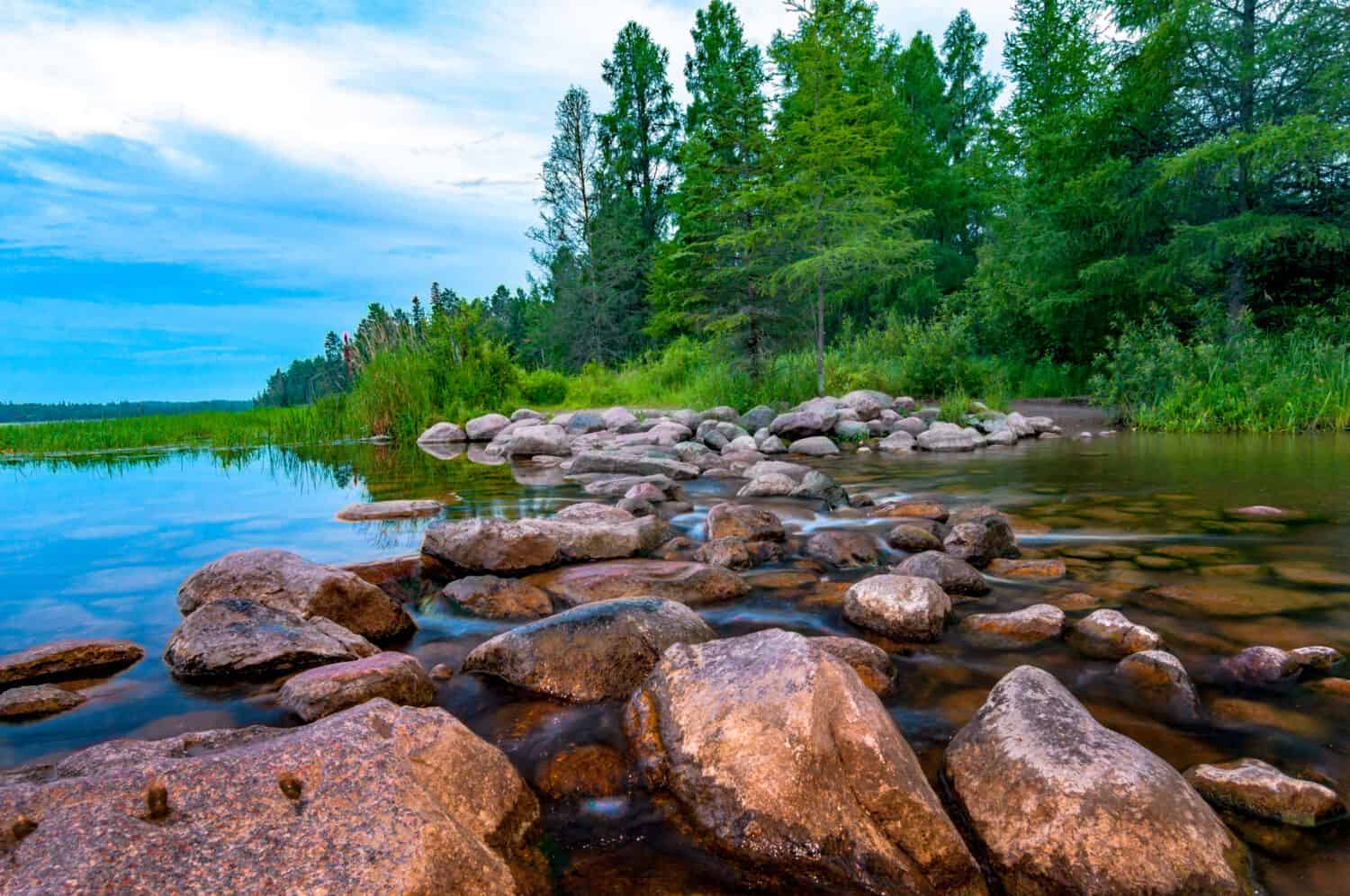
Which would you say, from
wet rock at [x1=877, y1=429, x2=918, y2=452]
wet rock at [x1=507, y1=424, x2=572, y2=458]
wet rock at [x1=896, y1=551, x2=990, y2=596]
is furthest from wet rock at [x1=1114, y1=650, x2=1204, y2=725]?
wet rock at [x1=507, y1=424, x2=572, y2=458]

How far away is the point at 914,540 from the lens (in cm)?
459

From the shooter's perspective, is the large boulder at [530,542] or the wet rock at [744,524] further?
the wet rock at [744,524]

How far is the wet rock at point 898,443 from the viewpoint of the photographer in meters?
11.2

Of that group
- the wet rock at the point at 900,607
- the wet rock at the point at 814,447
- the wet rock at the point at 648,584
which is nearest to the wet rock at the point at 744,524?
the wet rock at the point at 648,584

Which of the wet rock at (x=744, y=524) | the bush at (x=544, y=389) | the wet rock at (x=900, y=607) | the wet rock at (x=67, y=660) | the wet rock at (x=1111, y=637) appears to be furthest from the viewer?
the bush at (x=544, y=389)

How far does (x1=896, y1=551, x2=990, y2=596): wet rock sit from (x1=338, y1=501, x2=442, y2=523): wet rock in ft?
14.2

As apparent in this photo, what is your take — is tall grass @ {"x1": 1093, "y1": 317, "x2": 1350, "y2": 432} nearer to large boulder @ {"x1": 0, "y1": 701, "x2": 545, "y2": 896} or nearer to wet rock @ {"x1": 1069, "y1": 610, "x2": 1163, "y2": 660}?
wet rock @ {"x1": 1069, "y1": 610, "x2": 1163, "y2": 660}

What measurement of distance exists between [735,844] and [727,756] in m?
0.22

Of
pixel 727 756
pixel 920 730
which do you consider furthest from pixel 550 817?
pixel 920 730

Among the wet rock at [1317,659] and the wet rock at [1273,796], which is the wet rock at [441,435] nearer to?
the wet rock at [1317,659]

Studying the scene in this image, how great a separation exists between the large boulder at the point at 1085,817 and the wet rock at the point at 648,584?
1842mm

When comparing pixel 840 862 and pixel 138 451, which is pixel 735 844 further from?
pixel 138 451

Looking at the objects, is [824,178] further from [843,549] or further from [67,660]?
[67,660]

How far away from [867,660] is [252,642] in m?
2.49
